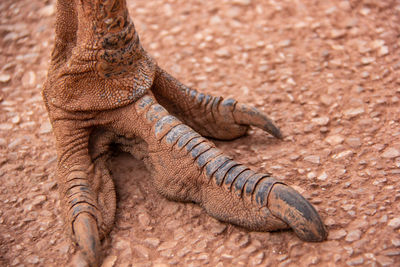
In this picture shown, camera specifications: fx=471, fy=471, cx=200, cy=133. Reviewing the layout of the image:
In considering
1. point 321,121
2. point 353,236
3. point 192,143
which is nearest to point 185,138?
point 192,143

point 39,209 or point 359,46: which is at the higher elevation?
point 359,46

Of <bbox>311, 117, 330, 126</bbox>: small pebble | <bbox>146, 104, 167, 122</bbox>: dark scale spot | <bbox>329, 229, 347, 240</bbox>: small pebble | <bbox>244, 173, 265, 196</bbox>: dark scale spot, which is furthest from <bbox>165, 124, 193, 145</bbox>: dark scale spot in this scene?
<bbox>311, 117, 330, 126</bbox>: small pebble

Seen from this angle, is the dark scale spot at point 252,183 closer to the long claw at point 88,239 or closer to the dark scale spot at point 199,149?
the dark scale spot at point 199,149

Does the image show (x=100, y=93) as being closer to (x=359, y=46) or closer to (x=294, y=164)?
(x=294, y=164)

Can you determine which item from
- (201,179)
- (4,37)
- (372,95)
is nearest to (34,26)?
(4,37)

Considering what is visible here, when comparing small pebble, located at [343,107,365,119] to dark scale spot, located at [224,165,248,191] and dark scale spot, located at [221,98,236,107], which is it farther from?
dark scale spot, located at [224,165,248,191]

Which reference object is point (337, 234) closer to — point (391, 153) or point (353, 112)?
point (391, 153)
